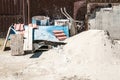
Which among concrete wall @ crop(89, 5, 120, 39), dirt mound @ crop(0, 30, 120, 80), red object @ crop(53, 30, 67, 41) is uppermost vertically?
concrete wall @ crop(89, 5, 120, 39)

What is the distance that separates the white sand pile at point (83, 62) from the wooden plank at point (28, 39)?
1156 mm

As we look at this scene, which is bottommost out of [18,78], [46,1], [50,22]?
[18,78]

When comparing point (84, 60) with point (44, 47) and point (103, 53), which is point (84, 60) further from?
point (44, 47)

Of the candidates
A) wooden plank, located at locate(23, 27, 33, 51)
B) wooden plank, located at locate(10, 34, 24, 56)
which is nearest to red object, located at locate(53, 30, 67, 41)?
wooden plank, located at locate(23, 27, 33, 51)

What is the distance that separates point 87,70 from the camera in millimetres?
9664

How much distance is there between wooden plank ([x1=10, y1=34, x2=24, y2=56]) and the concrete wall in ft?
12.3

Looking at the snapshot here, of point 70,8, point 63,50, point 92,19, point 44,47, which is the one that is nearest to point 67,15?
point 70,8

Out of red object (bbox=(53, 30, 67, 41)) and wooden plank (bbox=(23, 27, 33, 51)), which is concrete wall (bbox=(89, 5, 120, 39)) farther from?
wooden plank (bbox=(23, 27, 33, 51))

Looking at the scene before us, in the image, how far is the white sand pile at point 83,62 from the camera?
9.47m

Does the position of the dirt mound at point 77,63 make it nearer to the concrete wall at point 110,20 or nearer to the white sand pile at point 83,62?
the white sand pile at point 83,62

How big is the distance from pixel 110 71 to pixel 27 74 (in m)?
2.44

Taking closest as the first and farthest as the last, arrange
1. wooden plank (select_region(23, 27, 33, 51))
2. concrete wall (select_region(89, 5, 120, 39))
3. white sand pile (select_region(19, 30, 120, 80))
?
white sand pile (select_region(19, 30, 120, 80)), wooden plank (select_region(23, 27, 33, 51)), concrete wall (select_region(89, 5, 120, 39))

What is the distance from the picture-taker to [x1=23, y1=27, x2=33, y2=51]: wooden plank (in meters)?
12.6

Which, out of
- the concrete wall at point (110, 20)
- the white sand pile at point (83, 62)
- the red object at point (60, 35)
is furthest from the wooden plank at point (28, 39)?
the concrete wall at point (110, 20)
